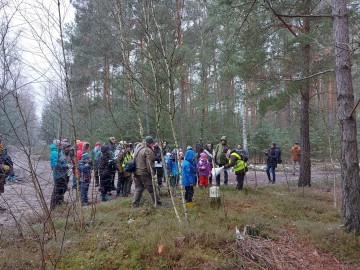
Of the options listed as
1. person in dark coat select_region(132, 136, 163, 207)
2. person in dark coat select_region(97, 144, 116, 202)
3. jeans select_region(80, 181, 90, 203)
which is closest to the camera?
person in dark coat select_region(132, 136, 163, 207)

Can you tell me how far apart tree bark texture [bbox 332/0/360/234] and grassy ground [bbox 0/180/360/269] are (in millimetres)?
418

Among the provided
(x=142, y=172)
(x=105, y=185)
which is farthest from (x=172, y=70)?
(x=105, y=185)

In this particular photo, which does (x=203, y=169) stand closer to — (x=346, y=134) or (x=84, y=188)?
(x=84, y=188)

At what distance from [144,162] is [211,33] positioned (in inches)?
540

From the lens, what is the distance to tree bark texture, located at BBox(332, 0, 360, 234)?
5391 millimetres

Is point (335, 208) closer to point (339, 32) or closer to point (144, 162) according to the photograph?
point (339, 32)

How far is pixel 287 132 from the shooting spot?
22.3 meters

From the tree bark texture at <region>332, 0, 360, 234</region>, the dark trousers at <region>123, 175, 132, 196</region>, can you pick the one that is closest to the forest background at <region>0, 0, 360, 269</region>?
the tree bark texture at <region>332, 0, 360, 234</region>

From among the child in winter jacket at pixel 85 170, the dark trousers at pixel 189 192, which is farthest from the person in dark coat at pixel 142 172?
the child in winter jacket at pixel 85 170

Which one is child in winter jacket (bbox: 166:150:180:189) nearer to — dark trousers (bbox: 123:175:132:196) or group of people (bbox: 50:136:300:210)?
group of people (bbox: 50:136:300:210)

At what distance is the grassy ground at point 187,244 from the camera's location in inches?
175

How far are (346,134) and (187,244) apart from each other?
356 centimetres

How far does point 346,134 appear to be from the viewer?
547 cm

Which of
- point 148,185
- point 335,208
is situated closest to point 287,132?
point 335,208
